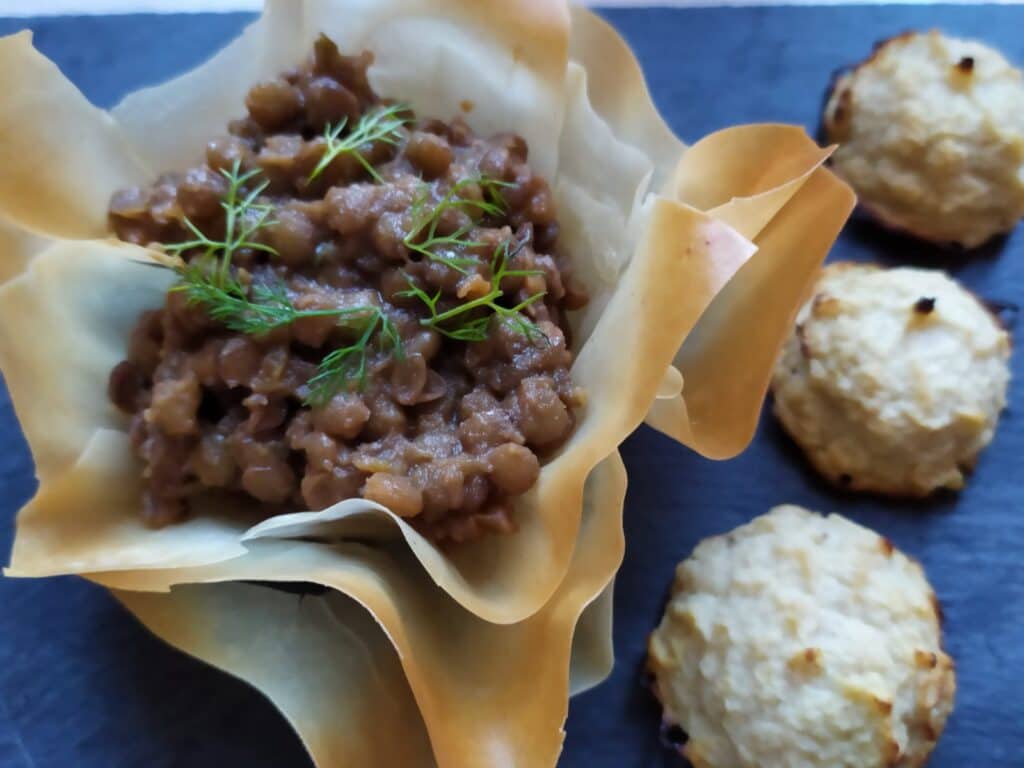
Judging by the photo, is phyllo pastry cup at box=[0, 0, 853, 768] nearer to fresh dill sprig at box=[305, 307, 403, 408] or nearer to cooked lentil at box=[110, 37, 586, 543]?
cooked lentil at box=[110, 37, 586, 543]

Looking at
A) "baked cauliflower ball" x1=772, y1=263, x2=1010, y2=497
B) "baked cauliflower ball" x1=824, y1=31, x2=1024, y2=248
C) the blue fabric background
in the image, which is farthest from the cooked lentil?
"baked cauliflower ball" x1=824, y1=31, x2=1024, y2=248

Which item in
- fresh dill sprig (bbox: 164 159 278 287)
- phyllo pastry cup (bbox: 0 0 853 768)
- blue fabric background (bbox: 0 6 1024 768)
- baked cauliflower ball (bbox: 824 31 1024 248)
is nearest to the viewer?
phyllo pastry cup (bbox: 0 0 853 768)

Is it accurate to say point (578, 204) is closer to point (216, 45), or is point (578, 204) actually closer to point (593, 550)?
point (593, 550)

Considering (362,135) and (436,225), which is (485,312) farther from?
(362,135)

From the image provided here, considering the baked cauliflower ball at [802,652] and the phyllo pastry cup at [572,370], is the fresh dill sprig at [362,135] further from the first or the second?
the baked cauliflower ball at [802,652]

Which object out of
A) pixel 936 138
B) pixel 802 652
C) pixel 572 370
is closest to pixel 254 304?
pixel 572 370

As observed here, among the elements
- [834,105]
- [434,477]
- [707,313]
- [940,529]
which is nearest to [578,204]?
[707,313]

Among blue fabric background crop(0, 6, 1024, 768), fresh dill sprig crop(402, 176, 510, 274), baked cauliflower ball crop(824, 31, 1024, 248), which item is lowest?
blue fabric background crop(0, 6, 1024, 768)
